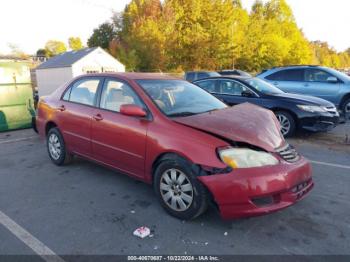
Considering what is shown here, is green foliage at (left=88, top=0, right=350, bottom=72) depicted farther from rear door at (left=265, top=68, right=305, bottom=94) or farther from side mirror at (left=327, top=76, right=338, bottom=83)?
side mirror at (left=327, top=76, right=338, bottom=83)

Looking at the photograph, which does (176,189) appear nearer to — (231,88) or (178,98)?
(178,98)

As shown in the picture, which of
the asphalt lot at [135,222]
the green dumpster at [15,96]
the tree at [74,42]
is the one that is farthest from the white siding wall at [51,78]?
the tree at [74,42]

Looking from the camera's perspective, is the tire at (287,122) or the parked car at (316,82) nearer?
the tire at (287,122)

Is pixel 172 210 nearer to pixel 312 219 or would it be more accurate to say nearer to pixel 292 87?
pixel 312 219

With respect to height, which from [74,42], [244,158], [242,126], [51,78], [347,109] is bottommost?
[51,78]

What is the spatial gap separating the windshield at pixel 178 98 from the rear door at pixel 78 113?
94cm

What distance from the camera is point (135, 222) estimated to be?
315cm

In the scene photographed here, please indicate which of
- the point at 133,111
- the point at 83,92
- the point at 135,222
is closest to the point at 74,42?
the point at 83,92

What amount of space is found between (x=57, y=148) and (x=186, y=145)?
9.43ft

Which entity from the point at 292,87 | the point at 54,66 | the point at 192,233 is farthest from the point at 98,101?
the point at 54,66

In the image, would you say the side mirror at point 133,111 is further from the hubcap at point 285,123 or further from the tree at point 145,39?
the tree at point 145,39

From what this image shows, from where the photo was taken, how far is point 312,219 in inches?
125

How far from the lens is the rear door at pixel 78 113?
4.25m

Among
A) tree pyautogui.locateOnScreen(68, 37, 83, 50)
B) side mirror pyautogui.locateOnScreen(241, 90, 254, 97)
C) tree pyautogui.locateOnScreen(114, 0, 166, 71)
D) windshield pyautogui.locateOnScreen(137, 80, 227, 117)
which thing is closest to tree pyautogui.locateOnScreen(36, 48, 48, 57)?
tree pyautogui.locateOnScreen(68, 37, 83, 50)
